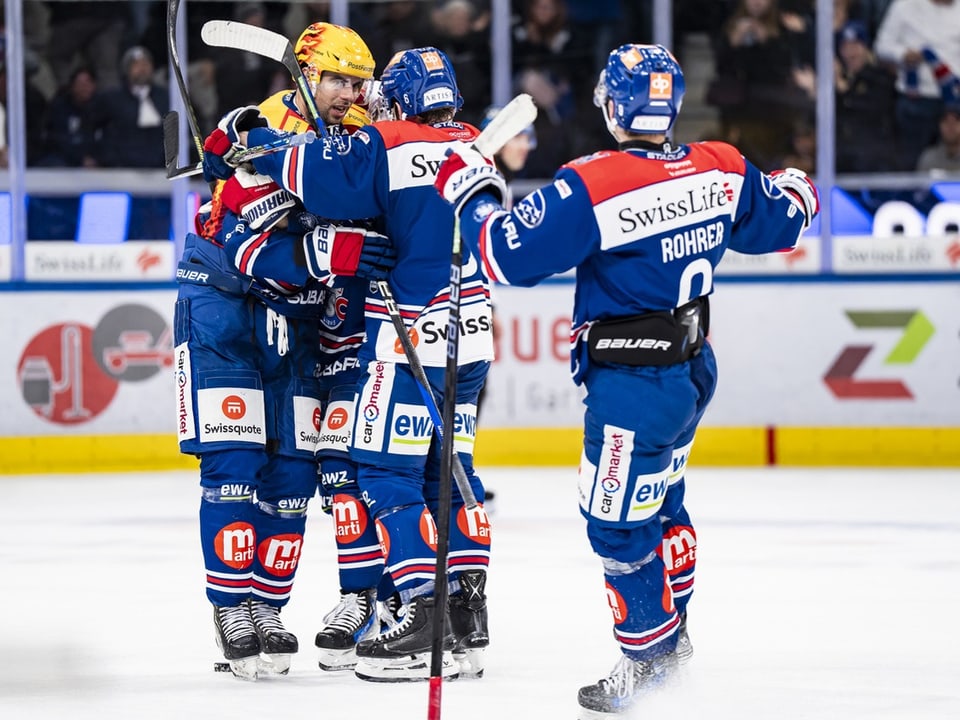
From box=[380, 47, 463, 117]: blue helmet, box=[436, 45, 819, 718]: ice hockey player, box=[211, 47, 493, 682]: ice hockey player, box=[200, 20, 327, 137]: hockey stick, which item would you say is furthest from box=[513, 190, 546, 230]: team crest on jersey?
box=[200, 20, 327, 137]: hockey stick

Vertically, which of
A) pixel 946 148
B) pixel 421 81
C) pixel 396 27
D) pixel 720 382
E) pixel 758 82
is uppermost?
pixel 396 27

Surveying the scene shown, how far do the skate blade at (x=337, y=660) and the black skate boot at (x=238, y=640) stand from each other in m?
0.19

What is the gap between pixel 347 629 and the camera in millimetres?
4309

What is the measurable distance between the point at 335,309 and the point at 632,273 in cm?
100

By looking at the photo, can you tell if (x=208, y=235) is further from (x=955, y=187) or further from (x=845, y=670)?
(x=955, y=187)

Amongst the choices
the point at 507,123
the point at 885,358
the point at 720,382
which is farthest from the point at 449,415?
the point at 885,358

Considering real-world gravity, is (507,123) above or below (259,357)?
above

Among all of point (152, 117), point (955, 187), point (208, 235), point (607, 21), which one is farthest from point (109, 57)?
point (208, 235)

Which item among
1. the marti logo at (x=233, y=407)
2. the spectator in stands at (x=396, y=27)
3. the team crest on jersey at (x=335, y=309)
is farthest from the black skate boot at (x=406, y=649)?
the spectator in stands at (x=396, y=27)

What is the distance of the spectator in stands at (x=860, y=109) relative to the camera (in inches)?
365

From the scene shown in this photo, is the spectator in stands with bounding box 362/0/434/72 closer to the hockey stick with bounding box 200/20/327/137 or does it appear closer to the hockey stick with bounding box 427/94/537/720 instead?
the hockey stick with bounding box 200/20/327/137

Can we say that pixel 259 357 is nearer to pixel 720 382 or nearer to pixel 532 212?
pixel 532 212

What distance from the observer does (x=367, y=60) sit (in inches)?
167

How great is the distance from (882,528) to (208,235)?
3241 millimetres
